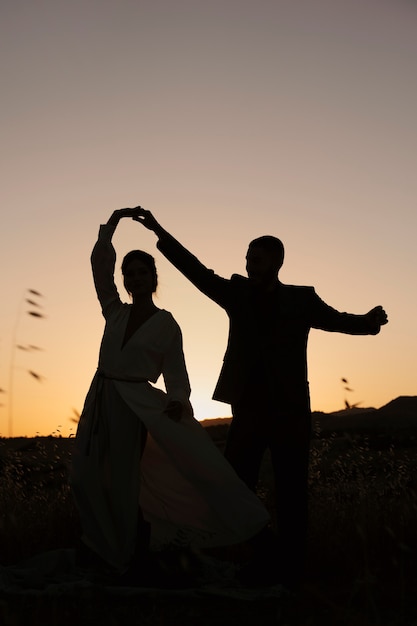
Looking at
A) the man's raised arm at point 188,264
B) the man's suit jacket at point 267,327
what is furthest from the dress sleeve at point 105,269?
the man's suit jacket at point 267,327

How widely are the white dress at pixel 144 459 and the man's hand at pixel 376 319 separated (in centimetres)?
142

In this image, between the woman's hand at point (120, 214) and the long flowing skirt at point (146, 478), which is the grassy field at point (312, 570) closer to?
the long flowing skirt at point (146, 478)

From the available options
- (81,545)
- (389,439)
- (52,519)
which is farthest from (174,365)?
(389,439)

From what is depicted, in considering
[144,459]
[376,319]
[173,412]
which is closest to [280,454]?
[173,412]

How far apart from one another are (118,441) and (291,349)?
1.42 meters

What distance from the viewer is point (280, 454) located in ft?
17.6

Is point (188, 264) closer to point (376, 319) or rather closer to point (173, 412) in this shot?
point (173, 412)

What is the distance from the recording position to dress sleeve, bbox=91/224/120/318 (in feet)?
18.6

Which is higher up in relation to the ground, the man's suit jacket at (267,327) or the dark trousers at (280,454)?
the man's suit jacket at (267,327)

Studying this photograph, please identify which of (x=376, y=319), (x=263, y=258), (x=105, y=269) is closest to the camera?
(x=263, y=258)

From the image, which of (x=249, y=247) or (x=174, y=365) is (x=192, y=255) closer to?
(x=249, y=247)

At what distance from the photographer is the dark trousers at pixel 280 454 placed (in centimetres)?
531

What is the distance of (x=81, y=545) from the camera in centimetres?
539

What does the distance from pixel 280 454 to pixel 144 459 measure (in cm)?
104
